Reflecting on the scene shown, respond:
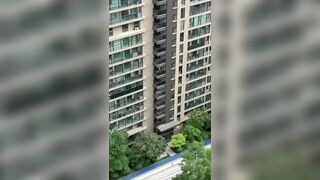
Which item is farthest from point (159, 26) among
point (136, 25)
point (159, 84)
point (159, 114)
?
point (159, 114)

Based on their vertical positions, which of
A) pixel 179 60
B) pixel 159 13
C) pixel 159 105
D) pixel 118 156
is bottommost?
pixel 118 156

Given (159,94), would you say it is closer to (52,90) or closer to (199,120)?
(199,120)

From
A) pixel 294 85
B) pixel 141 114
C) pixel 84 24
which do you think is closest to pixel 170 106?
pixel 141 114

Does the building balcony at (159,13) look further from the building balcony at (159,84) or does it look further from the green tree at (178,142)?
the green tree at (178,142)

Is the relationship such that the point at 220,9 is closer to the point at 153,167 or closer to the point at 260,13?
the point at 260,13

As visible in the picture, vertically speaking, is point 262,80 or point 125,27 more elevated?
point 262,80
